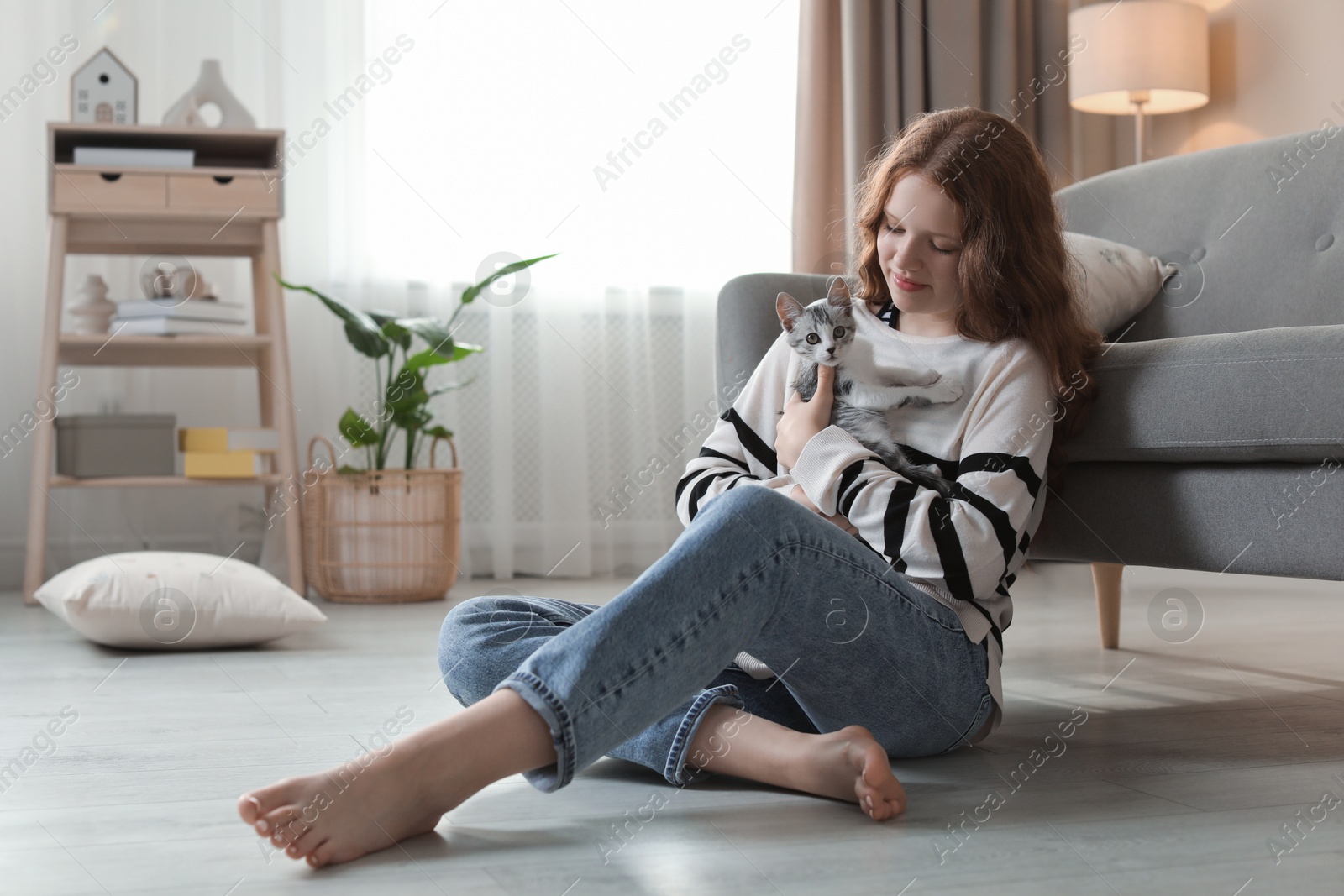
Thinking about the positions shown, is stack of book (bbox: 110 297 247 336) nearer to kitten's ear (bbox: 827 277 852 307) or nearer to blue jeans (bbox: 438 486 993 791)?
blue jeans (bbox: 438 486 993 791)

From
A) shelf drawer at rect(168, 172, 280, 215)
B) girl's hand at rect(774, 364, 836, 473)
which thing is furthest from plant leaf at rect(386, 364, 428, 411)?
girl's hand at rect(774, 364, 836, 473)

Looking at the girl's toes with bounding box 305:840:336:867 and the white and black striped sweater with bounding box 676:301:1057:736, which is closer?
the girl's toes with bounding box 305:840:336:867

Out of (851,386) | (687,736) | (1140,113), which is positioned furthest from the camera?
(1140,113)

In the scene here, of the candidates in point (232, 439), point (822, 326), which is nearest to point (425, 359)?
point (232, 439)

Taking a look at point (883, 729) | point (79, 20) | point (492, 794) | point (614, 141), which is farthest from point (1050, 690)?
point (79, 20)

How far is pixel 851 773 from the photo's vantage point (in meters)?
0.94

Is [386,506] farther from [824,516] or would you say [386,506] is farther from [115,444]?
[824,516]

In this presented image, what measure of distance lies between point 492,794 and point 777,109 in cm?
237

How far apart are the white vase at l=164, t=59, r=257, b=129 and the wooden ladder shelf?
57 millimetres

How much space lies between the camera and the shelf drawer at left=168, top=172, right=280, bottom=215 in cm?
240

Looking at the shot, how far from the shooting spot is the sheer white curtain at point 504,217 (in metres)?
2.71

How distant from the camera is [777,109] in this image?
3.04 meters

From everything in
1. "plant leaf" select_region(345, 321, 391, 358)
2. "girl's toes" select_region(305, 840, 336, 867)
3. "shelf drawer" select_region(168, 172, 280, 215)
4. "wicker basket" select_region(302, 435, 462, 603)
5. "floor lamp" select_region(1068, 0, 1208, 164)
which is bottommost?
"wicker basket" select_region(302, 435, 462, 603)

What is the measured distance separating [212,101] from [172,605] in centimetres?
121
